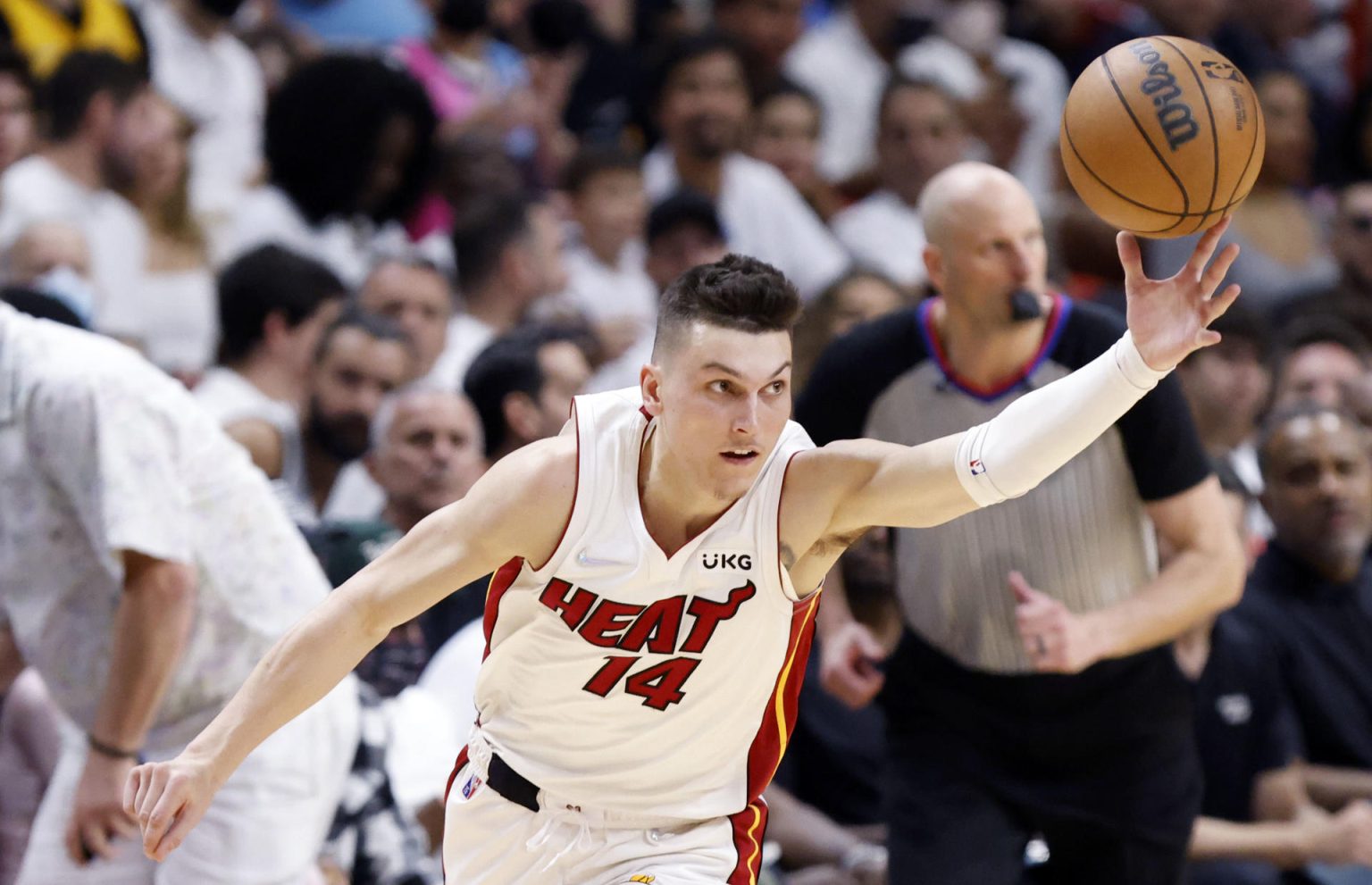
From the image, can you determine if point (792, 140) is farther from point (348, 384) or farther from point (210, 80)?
point (348, 384)

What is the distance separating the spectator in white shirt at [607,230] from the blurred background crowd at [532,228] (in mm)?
19

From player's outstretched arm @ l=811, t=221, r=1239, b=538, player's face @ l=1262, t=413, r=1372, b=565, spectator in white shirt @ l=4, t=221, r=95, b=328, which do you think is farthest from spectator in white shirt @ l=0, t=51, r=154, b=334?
player's outstretched arm @ l=811, t=221, r=1239, b=538

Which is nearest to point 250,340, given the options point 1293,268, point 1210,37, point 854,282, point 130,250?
point 130,250

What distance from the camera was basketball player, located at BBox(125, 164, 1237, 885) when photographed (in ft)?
11.7

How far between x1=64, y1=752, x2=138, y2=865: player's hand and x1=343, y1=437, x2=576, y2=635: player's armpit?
106cm

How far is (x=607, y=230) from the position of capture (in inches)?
351

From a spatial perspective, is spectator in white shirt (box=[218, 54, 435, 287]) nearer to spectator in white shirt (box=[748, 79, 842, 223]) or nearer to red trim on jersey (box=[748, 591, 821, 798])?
spectator in white shirt (box=[748, 79, 842, 223])

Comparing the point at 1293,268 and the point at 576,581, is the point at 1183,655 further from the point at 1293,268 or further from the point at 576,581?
the point at 1293,268

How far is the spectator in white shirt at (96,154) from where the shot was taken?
7746 millimetres

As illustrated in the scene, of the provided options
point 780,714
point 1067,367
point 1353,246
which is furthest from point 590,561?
point 1353,246

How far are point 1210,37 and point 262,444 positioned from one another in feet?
25.2

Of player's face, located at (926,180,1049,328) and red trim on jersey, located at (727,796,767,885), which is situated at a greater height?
player's face, located at (926,180,1049,328)

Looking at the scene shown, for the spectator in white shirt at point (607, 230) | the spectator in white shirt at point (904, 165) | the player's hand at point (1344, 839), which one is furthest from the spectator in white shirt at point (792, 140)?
the player's hand at point (1344, 839)

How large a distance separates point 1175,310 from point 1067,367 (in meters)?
1.26
